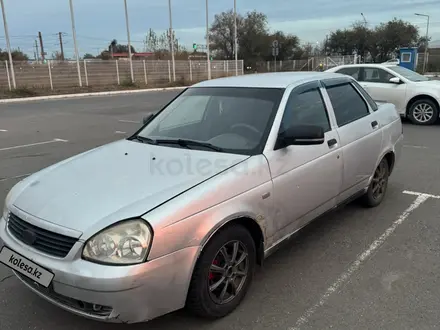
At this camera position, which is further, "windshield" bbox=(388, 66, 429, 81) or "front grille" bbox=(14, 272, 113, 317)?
"windshield" bbox=(388, 66, 429, 81)

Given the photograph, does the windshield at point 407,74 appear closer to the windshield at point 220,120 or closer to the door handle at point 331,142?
the door handle at point 331,142

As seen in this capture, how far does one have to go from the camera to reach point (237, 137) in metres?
3.46

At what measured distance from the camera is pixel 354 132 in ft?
14.0

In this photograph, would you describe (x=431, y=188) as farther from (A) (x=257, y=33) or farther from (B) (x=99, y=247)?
(A) (x=257, y=33)

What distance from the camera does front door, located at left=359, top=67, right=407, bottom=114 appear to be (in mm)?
11274

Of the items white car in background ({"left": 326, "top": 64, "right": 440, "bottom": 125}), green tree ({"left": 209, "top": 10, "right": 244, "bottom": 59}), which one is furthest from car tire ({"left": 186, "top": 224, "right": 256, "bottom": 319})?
green tree ({"left": 209, "top": 10, "right": 244, "bottom": 59})

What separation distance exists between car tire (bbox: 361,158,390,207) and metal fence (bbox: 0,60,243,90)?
27582 mm

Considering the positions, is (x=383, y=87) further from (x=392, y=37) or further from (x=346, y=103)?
(x=392, y=37)

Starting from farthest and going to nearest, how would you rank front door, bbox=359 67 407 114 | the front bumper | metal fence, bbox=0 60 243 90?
metal fence, bbox=0 60 243 90 → front door, bbox=359 67 407 114 → the front bumper

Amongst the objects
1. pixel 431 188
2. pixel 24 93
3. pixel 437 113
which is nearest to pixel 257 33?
pixel 24 93

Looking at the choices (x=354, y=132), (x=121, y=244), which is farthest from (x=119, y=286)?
(x=354, y=132)

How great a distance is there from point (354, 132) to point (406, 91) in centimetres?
796

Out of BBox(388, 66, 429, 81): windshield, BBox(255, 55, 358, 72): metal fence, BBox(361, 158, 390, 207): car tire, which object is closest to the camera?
BBox(361, 158, 390, 207): car tire

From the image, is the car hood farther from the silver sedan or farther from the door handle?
the door handle
